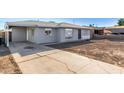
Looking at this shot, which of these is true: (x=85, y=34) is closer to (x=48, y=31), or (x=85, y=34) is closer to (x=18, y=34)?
(x=48, y=31)

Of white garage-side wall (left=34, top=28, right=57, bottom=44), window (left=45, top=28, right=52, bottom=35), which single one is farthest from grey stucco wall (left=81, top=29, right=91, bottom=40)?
window (left=45, top=28, right=52, bottom=35)

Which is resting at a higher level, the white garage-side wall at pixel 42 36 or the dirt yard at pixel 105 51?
the white garage-side wall at pixel 42 36

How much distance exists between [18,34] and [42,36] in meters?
2.93

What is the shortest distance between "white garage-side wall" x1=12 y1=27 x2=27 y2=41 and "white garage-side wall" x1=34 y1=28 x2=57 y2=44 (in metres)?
2.57

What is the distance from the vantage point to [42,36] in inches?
441

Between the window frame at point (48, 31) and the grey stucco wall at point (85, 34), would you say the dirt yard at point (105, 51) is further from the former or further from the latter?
the grey stucco wall at point (85, 34)

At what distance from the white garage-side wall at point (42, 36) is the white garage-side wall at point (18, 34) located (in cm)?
257

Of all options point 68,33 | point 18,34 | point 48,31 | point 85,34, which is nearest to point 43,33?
point 48,31

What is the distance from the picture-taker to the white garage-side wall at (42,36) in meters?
10.8

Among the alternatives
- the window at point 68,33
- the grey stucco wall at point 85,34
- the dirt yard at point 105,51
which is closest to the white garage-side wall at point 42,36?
the window at point 68,33
